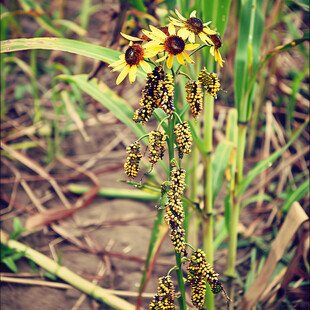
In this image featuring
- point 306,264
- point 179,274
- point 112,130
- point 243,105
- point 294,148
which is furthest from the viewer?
point 112,130

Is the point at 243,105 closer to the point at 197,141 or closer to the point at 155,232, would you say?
the point at 197,141

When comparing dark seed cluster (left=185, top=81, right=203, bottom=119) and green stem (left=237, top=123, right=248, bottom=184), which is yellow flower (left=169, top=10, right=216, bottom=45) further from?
green stem (left=237, top=123, right=248, bottom=184)

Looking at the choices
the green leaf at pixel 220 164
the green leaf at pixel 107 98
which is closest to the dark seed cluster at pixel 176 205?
the green leaf at pixel 107 98

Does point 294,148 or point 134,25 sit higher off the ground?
point 134,25

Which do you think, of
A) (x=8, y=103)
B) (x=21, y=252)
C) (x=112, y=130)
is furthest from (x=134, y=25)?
(x=8, y=103)

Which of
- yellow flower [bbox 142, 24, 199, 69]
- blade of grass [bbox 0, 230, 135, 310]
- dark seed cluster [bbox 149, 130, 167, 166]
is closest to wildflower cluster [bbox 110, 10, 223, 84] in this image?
yellow flower [bbox 142, 24, 199, 69]

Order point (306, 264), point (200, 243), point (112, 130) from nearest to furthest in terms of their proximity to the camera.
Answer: point (306, 264) < point (200, 243) < point (112, 130)

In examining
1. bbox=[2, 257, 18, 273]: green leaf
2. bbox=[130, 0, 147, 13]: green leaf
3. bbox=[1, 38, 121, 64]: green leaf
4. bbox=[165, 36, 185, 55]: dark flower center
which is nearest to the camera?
bbox=[165, 36, 185, 55]: dark flower center

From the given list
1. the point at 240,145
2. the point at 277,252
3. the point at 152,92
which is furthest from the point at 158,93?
the point at 277,252
